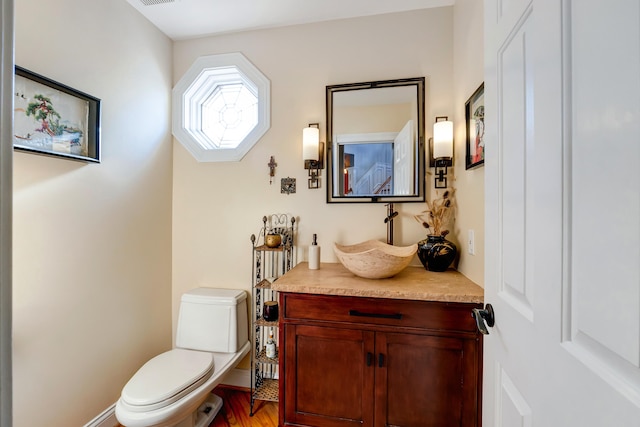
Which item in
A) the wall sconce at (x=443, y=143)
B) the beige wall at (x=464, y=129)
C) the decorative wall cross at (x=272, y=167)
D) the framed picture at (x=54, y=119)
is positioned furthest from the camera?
the decorative wall cross at (x=272, y=167)

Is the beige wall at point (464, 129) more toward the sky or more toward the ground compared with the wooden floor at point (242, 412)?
more toward the sky

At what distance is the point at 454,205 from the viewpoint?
1.75 meters

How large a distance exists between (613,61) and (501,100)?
1.41ft

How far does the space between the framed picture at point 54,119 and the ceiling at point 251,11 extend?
0.84m

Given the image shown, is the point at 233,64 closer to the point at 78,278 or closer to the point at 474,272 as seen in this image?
the point at 78,278

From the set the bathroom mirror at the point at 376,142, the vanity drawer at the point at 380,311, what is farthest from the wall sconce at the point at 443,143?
the vanity drawer at the point at 380,311

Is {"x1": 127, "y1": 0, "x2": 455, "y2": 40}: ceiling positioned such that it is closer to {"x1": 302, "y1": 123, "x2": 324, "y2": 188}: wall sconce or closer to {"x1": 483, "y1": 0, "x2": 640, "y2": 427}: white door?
{"x1": 302, "y1": 123, "x2": 324, "y2": 188}: wall sconce

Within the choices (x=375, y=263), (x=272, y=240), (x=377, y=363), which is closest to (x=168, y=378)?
(x=272, y=240)

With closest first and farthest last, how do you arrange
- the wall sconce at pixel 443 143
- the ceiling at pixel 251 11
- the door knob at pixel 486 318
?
the door knob at pixel 486 318, the wall sconce at pixel 443 143, the ceiling at pixel 251 11

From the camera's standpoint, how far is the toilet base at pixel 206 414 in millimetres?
1566

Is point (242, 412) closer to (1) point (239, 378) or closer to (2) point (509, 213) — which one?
(1) point (239, 378)

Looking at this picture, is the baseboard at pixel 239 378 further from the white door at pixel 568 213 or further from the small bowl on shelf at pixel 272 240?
the white door at pixel 568 213

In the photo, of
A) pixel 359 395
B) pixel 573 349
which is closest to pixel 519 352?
pixel 573 349

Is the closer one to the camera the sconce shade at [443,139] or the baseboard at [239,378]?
the sconce shade at [443,139]
